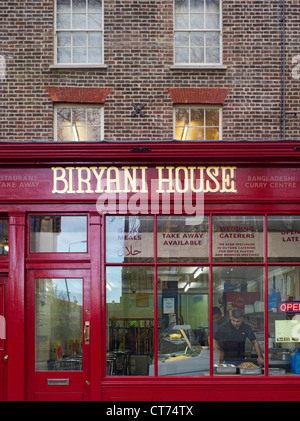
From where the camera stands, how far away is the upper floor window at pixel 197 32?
10781 millimetres

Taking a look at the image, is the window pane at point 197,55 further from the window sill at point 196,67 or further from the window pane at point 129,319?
the window pane at point 129,319

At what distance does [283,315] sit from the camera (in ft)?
30.7

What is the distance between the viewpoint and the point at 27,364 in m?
9.12

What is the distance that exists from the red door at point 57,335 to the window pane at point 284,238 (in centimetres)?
323

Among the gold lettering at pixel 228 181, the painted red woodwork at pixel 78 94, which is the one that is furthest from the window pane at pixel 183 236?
the painted red woodwork at pixel 78 94

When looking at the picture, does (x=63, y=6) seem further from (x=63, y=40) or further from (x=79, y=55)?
(x=79, y=55)

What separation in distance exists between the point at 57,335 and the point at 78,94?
4.50 meters

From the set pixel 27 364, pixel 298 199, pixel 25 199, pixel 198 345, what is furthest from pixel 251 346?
pixel 25 199

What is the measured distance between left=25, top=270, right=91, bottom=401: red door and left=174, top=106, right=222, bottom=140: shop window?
3470mm

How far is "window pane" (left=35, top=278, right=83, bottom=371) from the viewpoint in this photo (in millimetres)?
9180

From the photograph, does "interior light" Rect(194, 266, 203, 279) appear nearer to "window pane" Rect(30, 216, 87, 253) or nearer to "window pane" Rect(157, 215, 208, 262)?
"window pane" Rect(157, 215, 208, 262)

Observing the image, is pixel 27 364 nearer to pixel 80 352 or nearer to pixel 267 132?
pixel 80 352

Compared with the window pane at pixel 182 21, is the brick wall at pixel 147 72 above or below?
below

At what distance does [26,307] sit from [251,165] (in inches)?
178
